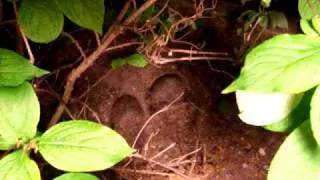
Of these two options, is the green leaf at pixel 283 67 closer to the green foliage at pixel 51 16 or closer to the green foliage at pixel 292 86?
the green foliage at pixel 292 86

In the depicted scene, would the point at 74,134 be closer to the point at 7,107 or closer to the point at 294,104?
the point at 7,107

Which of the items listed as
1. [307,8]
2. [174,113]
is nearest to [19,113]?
[307,8]

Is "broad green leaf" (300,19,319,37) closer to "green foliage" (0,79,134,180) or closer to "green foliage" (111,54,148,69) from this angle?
"green foliage" (0,79,134,180)

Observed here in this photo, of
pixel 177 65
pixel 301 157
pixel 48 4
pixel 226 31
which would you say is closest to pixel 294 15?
pixel 226 31

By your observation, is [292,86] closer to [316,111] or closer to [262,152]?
[316,111]

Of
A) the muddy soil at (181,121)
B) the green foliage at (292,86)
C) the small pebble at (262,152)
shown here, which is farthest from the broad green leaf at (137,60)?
the green foliage at (292,86)
